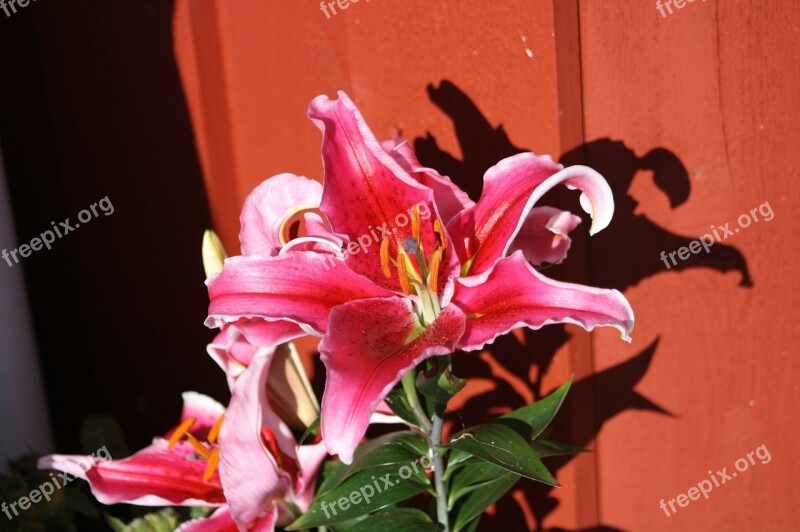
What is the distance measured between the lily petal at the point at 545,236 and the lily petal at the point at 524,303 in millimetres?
90

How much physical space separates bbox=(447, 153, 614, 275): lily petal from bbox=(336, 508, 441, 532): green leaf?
262mm

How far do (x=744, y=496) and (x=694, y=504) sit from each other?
6 cm

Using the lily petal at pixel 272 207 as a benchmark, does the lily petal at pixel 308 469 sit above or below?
below

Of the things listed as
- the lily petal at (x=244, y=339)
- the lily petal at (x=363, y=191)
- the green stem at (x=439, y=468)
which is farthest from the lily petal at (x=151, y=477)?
the lily petal at (x=363, y=191)

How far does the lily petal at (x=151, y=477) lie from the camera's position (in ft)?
3.12

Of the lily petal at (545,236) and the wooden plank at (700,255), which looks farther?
the wooden plank at (700,255)

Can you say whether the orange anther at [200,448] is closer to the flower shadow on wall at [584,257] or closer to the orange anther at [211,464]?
the orange anther at [211,464]

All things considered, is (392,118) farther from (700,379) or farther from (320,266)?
(700,379)

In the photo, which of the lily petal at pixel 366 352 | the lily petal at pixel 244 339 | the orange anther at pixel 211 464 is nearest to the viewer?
the lily petal at pixel 366 352

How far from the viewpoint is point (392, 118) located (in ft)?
3.74

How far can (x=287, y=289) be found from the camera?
0.79 metres

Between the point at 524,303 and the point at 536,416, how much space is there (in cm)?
19

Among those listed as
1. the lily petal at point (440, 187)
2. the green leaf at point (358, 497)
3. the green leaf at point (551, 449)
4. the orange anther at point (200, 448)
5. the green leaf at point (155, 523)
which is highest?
the lily petal at point (440, 187)

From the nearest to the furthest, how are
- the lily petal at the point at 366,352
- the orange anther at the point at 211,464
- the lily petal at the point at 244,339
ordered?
the lily petal at the point at 366,352, the lily petal at the point at 244,339, the orange anther at the point at 211,464
